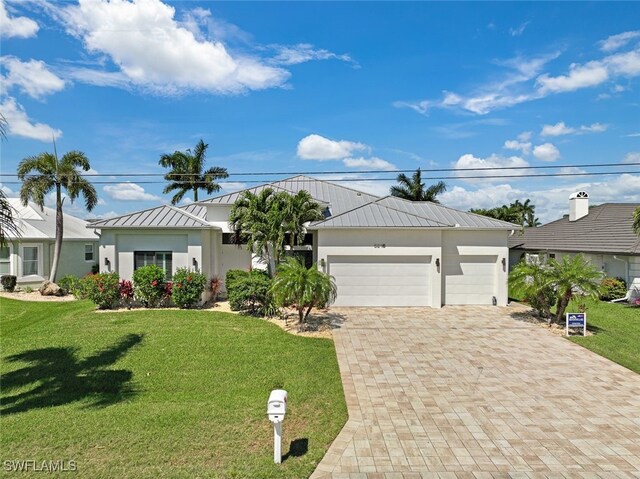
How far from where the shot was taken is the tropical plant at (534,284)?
40.8 feet

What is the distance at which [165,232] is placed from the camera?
1549 centimetres

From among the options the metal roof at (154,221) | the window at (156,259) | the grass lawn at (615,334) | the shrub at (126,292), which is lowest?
the grass lawn at (615,334)

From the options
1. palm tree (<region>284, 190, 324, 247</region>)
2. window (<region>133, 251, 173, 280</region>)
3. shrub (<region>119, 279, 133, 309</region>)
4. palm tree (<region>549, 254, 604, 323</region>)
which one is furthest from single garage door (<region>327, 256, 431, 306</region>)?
shrub (<region>119, 279, 133, 309</region>)

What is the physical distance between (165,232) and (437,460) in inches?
541

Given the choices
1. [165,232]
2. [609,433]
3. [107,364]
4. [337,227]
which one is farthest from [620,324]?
[165,232]

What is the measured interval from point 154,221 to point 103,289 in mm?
3355

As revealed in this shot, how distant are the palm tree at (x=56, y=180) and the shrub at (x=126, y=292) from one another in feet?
29.0

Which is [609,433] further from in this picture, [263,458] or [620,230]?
[620,230]

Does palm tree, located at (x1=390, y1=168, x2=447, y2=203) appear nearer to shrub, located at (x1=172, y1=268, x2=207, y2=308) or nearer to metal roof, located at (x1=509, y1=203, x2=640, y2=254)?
metal roof, located at (x1=509, y1=203, x2=640, y2=254)

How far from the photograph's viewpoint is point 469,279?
16.4m

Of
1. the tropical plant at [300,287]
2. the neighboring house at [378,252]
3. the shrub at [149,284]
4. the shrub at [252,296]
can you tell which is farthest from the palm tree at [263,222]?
the shrub at [149,284]

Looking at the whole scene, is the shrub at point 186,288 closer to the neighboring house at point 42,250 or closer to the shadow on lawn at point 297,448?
the shadow on lawn at point 297,448

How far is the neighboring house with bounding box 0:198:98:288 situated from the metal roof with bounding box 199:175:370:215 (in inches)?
484

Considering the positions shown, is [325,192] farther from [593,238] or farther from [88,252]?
[88,252]
